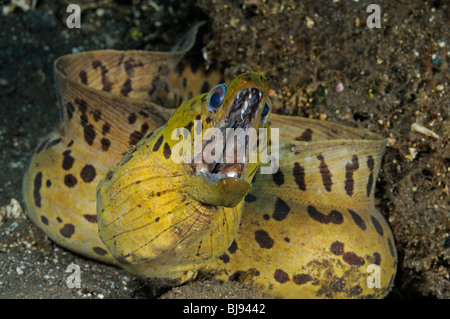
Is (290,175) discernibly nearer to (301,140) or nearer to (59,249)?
(301,140)

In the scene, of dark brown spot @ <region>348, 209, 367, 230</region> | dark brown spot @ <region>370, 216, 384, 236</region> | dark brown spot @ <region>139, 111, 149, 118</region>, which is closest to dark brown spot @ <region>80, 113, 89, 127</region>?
dark brown spot @ <region>139, 111, 149, 118</region>

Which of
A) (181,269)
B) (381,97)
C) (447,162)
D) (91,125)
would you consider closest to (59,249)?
(91,125)

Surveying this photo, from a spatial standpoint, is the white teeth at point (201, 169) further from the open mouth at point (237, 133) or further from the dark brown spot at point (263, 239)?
the dark brown spot at point (263, 239)

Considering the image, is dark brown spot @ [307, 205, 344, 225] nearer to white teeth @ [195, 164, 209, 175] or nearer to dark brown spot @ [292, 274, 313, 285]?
dark brown spot @ [292, 274, 313, 285]

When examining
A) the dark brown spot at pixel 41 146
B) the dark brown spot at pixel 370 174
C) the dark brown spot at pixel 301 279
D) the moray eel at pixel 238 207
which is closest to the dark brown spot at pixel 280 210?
the moray eel at pixel 238 207

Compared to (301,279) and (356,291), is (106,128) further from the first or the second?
(356,291)

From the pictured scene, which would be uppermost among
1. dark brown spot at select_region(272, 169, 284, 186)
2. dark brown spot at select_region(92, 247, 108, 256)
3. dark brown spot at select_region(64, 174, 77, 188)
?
dark brown spot at select_region(272, 169, 284, 186)
